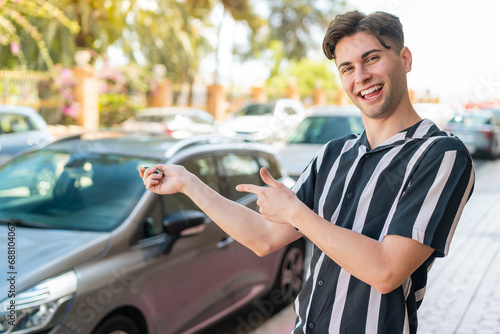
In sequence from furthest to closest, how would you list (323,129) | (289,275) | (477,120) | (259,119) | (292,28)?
(292,28), (477,120), (259,119), (323,129), (289,275)

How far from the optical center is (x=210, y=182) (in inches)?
180

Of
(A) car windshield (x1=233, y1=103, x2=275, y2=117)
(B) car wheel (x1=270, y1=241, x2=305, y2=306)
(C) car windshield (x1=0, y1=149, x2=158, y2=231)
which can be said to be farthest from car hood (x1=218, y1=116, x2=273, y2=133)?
(C) car windshield (x1=0, y1=149, x2=158, y2=231)

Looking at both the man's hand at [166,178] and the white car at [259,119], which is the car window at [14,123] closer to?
the white car at [259,119]

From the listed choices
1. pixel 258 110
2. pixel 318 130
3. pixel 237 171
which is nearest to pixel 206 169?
pixel 237 171

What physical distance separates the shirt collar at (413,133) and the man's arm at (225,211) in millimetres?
431

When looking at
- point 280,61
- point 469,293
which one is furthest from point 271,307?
point 280,61

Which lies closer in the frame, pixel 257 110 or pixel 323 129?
pixel 323 129

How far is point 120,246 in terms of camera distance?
3.62 metres

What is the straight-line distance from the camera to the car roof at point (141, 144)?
4496mm

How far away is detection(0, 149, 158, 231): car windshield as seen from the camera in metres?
3.91

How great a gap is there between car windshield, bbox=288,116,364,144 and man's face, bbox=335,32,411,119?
7.14m

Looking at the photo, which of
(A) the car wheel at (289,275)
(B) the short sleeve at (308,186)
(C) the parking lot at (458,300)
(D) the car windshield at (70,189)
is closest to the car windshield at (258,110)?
(C) the parking lot at (458,300)

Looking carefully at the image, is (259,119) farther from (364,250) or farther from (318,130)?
(364,250)

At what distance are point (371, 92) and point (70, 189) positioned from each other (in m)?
2.98
